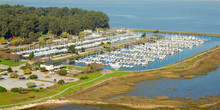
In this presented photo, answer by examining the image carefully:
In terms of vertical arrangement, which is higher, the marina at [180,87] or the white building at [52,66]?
the white building at [52,66]

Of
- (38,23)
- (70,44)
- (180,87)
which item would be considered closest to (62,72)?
(180,87)

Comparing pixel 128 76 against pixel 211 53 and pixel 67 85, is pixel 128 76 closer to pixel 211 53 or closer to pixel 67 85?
pixel 67 85

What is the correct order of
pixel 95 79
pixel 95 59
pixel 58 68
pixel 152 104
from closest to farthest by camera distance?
pixel 152 104
pixel 95 79
pixel 58 68
pixel 95 59

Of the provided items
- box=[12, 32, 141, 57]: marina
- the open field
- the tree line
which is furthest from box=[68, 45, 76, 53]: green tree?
the open field

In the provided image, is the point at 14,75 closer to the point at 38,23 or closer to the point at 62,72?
the point at 62,72

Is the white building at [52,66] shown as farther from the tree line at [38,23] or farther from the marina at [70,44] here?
the tree line at [38,23]

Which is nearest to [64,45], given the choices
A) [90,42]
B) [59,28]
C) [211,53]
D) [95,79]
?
Answer: [90,42]

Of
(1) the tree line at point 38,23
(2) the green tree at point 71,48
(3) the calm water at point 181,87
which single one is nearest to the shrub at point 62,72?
(3) the calm water at point 181,87

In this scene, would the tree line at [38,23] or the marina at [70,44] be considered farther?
the tree line at [38,23]
